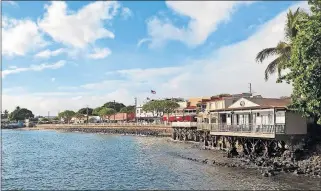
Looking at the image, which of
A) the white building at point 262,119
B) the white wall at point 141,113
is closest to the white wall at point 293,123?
the white building at point 262,119

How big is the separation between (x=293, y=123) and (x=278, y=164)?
6214mm

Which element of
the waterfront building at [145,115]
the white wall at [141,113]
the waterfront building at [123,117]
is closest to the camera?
the waterfront building at [145,115]

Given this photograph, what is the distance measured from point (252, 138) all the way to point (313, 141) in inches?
274

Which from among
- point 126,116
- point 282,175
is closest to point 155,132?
point 126,116

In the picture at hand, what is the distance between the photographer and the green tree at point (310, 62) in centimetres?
3225

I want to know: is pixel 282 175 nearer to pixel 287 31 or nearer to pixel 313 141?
pixel 313 141

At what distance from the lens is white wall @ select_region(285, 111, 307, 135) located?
38625mm

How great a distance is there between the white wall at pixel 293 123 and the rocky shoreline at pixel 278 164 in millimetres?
2889

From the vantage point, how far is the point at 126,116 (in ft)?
535

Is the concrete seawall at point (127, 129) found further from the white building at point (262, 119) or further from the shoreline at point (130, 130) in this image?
the white building at point (262, 119)

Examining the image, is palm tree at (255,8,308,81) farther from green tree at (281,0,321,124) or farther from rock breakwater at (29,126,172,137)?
rock breakwater at (29,126,172,137)

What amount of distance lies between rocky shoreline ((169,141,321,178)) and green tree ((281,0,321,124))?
4000 millimetres

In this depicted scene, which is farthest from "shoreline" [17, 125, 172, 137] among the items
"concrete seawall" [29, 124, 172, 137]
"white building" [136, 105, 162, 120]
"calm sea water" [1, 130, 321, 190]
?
"calm sea water" [1, 130, 321, 190]

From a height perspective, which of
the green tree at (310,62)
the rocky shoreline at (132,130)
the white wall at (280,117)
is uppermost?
the green tree at (310,62)
